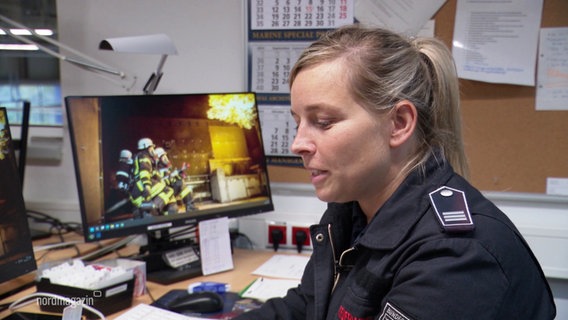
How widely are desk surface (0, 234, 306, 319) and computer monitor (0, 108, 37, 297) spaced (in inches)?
4.1

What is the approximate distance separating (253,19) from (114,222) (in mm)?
859

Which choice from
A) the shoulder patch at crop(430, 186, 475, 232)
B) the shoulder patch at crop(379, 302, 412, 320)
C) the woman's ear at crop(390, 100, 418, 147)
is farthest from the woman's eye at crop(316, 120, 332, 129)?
the shoulder patch at crop(379, 302, 412, 320)

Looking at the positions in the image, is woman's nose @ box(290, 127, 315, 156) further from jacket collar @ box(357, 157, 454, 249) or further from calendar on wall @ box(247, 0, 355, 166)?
calendar on wall @ box(247, 0, 355, 166)

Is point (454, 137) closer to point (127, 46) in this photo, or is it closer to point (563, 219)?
point (563, 219)

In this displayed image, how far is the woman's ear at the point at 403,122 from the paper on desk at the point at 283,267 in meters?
0.75

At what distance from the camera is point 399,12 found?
5.63 feet

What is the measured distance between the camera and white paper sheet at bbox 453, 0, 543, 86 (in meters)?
1.63

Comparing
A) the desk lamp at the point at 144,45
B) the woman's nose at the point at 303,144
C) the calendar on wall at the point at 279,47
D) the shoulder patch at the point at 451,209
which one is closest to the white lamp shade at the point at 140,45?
the desk lamp at the point at 144,45

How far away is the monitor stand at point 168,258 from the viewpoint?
1.55m

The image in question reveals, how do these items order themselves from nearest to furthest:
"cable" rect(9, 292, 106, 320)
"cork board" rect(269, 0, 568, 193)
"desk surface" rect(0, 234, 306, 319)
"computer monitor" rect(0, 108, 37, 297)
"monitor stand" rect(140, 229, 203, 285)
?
"cable" rect(9, 292, 106, 320)
"computer monitor" rect(0, 108, 37, 297)
"desk surface" rect(0, 234, 306, 319)
"monitor stand" rect(140, 229, 203, 285)
"cork board" rect(269, 0, 568, 193)

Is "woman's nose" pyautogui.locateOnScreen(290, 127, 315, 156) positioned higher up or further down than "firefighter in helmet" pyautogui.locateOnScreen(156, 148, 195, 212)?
higher up

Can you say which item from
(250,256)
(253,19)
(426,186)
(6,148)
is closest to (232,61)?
(253,19)

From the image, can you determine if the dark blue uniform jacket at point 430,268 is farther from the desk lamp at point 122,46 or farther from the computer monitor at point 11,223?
the desk lamp at point 122,46

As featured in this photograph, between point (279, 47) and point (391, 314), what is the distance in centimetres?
122
